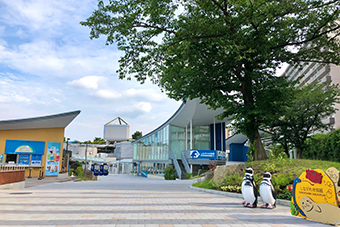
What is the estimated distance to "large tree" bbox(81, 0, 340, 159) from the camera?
40.6 feet

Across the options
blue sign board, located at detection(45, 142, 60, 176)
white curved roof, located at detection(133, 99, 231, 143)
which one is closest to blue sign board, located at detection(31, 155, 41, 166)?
blue sign board, located at detection(45, 142, 60, 176)

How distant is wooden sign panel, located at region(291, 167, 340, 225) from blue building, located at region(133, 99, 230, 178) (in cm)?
2367

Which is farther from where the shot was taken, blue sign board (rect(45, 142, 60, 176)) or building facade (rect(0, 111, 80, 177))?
blue sign board (rect(45, 142, 60, 176))

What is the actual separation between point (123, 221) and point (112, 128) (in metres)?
75.9

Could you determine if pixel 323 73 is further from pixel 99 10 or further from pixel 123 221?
pixel 123 221

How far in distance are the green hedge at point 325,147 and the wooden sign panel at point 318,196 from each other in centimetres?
2014

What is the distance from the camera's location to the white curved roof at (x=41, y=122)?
23291mm

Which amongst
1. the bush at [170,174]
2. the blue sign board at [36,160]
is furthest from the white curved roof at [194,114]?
the blue sign board at [36,160]

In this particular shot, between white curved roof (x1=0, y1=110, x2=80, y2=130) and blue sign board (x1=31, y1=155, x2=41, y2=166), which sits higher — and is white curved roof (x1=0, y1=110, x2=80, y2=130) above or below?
above

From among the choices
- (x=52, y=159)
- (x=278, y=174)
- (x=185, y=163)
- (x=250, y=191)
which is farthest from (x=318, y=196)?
(x=185, y=163)

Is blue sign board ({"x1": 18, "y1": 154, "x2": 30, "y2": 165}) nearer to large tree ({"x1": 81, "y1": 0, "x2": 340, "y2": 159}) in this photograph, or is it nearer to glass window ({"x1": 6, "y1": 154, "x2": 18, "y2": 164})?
glass window ({"x1": 6, "y1": 154, "x2": 18, "y2": 164})

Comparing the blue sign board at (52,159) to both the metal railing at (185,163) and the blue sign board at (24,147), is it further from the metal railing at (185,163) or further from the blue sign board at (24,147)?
the metal railing at (185,163)

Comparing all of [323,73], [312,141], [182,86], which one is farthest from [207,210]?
[323,73]

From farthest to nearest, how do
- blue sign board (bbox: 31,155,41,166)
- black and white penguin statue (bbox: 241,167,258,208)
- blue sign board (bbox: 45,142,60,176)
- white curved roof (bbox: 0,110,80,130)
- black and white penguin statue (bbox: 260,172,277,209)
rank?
blue sign board (bbox: 45,142,60,176) → blue sign board (bbox: 31,155,41,166) → white curved roof (bbox: 0,110,80,130) → black and white penguin statue (bbox: 241,167,258,208) → black and white penguin statue (bbox: 260,172,277,209)
